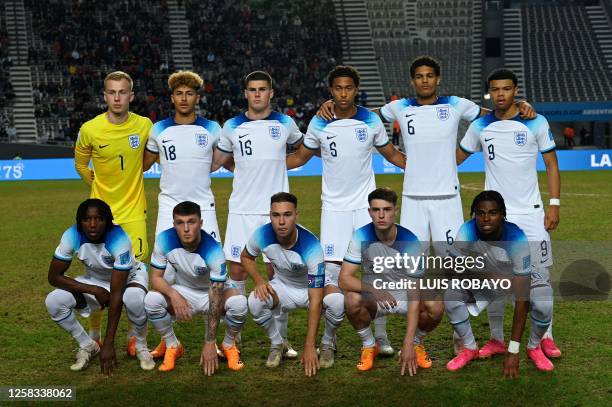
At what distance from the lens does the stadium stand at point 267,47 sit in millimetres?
35406

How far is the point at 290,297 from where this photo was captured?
598 cm

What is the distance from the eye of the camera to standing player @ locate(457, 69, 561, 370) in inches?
237

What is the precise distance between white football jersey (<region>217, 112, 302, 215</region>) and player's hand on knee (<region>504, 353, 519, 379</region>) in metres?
2.35

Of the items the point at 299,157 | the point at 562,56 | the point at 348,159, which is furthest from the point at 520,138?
the point at 562,56

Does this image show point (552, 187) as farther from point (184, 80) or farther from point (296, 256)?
point (184, 80)

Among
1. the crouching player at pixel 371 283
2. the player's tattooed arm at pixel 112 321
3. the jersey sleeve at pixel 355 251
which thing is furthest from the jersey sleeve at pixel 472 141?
the player's tattooed arm at pixel 112 321

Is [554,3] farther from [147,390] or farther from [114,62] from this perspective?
[147,390]

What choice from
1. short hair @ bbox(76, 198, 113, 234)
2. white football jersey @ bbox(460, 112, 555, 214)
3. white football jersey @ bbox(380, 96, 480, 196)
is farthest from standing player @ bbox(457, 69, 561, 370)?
short hair @ bbox(76, 198, 113, 234)

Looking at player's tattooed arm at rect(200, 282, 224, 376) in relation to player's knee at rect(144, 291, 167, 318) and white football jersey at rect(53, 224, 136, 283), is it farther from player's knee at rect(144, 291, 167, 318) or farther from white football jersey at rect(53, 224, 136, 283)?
white football jersey at rect(53, 224, 136, 283)

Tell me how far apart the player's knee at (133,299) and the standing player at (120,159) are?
82cm

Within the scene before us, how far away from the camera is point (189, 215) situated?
5660 millimetres

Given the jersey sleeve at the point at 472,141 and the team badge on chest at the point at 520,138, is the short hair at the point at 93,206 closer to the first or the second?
the jersey sleeve at the point at 472,141

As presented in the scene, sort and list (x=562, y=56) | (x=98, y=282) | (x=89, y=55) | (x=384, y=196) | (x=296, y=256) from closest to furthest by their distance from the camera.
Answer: (x=384, y=196), (x=296, y=256), (x=98, y=282), (x=89, y=55), (x=562, y=56)

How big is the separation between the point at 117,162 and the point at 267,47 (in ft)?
107
